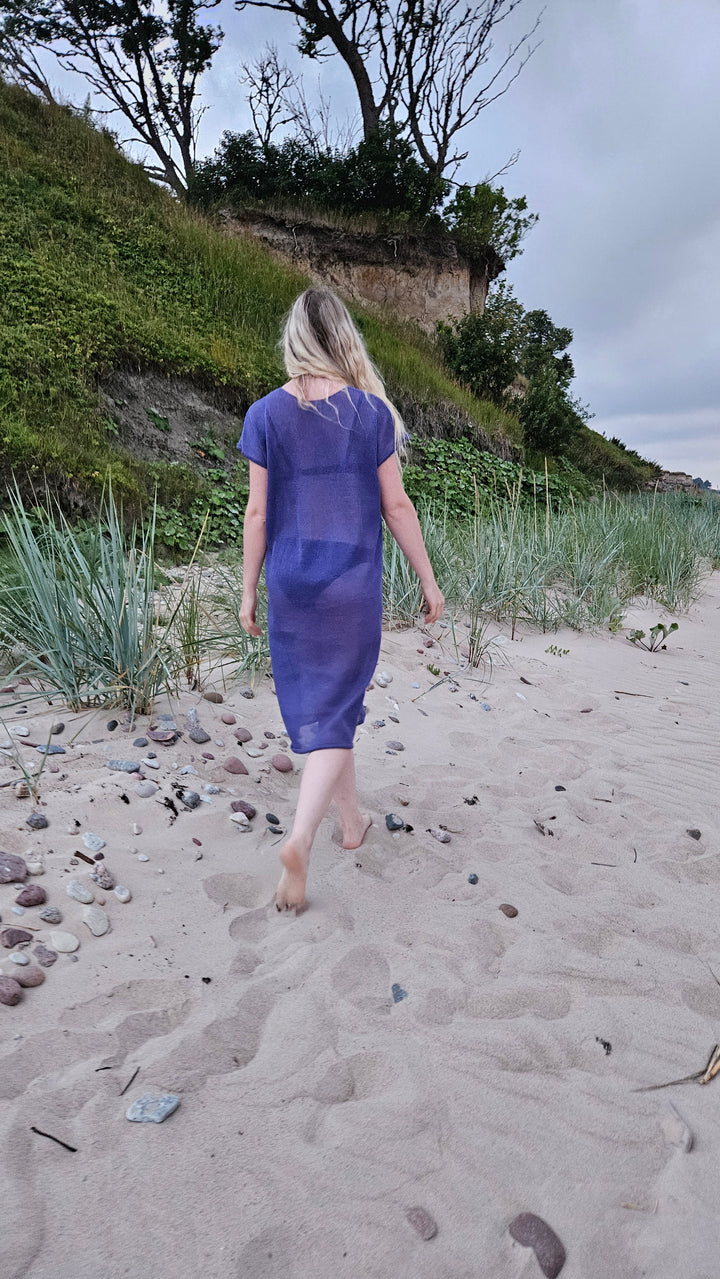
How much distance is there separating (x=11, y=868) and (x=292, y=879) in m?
0.85

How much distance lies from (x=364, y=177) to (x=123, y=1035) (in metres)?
17.9

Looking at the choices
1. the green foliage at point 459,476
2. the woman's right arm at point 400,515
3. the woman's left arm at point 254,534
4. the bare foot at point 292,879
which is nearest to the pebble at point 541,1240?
the bare foot at point 292,879

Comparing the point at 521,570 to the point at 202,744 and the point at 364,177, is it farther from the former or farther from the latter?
the point at 364,177

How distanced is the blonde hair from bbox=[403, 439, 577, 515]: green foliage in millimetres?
7180

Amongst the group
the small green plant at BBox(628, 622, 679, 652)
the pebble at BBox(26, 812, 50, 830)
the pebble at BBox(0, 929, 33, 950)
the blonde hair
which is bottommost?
the pebble at BBox(0, 929, 33, 950)

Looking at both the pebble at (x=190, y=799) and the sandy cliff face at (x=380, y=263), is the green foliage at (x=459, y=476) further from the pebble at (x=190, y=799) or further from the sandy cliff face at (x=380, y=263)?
the pebble at (x=190, y=799)

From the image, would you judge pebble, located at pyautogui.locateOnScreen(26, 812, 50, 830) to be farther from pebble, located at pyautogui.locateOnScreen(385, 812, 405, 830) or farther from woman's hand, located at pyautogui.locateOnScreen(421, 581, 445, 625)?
woman's hand, located at pyautogui.locateOnScreen(421, 581, 445, 625)

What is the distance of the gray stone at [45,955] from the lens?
189cm

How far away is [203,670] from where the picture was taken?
13.1ft

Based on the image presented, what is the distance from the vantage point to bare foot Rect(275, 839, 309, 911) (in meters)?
2.14

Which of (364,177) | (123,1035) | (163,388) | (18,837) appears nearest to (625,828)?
(123,1035)

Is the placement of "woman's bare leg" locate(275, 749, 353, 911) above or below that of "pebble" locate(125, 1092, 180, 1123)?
above

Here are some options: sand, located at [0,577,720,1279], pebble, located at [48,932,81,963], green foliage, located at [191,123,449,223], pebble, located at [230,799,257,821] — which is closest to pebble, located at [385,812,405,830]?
sand, located at [0,577,720,1279]

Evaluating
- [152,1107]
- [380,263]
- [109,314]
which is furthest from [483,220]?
[152,1107]
